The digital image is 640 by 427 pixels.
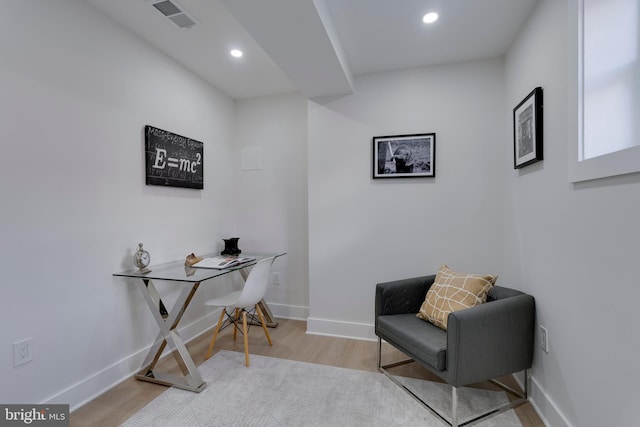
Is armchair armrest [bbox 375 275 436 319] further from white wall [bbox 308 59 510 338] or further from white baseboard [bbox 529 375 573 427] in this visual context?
white baseboard [bbox 529 375 573 427]

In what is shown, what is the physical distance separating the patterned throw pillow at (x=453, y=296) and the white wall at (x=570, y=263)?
301mm

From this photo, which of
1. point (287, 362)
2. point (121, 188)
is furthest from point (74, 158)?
point (287, 362)

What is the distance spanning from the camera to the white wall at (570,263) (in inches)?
43.7

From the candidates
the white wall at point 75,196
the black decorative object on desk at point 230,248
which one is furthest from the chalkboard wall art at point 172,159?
the black decorative object on desk at point 230,248

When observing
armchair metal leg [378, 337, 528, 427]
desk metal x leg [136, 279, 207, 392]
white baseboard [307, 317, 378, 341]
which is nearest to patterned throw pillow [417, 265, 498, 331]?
armchair metal leg [378, 337, 528, 427]

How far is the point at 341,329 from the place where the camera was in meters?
2.88

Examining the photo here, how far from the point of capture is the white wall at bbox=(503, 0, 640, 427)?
43.7 inches

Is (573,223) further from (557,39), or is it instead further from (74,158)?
(74,158)

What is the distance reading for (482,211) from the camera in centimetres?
254

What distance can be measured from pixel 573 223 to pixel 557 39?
1.01m

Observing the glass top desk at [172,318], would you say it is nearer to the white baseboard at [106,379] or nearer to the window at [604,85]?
the white baseboard at [106,379]

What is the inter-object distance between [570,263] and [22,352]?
9.77 feet

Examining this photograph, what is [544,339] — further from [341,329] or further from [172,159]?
[172,159]

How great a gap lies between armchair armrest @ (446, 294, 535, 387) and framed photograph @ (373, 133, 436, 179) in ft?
4.32
